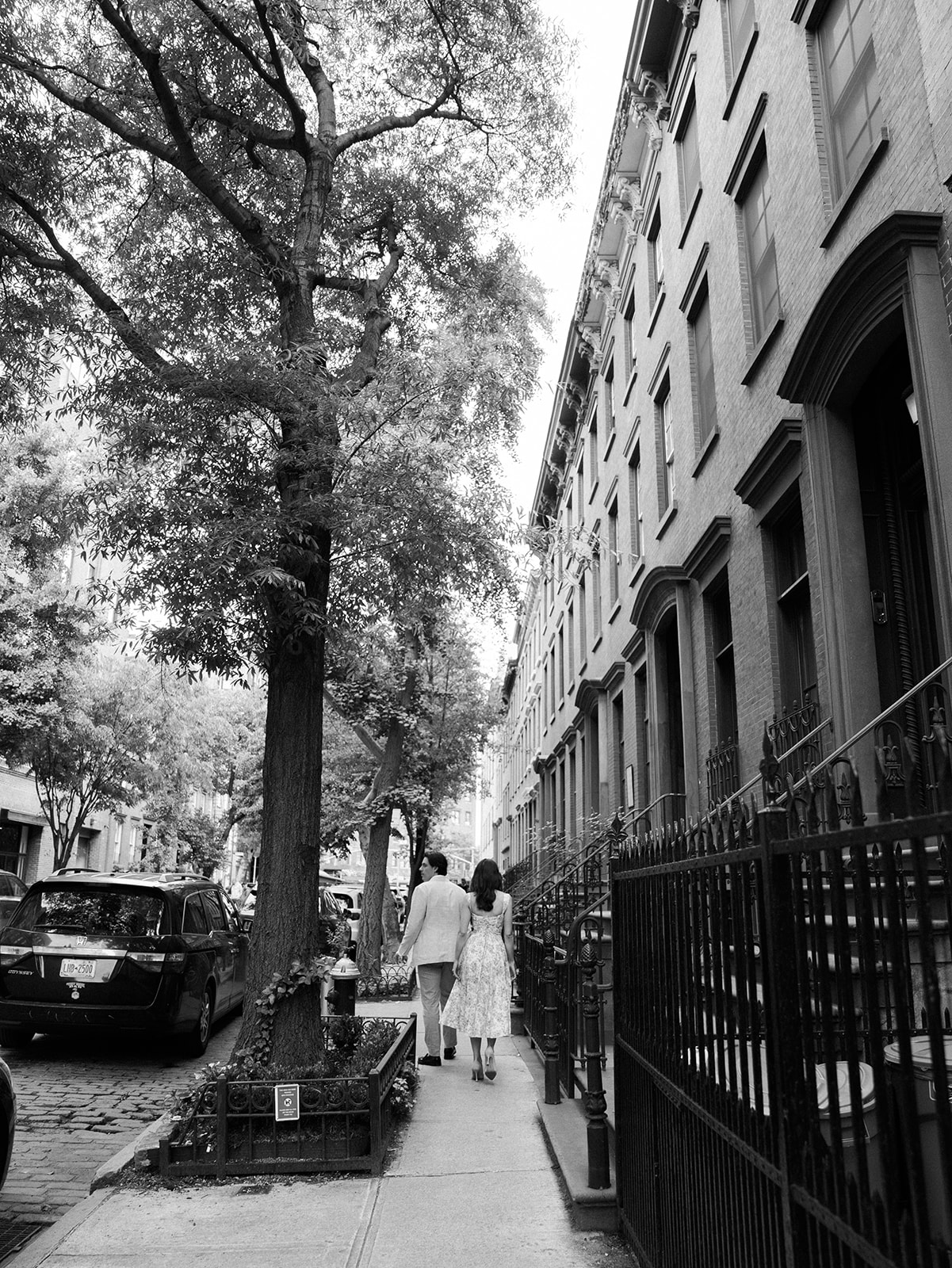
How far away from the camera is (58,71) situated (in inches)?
387

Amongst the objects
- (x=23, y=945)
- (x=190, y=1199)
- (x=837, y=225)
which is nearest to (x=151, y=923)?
(x=23, y=945)

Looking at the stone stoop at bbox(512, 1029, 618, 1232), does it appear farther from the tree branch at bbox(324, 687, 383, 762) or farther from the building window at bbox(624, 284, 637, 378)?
the building window at bbox(624, 284, 637, 378)

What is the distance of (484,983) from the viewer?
27.6 ft

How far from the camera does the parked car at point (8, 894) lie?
12.2 meters

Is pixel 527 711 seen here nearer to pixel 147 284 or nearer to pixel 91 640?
pixel 91 640

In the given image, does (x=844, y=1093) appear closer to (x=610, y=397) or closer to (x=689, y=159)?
(x=689, y=159)

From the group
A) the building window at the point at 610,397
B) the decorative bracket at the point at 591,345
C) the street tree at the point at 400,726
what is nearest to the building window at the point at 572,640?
the street tree at the point at 400,726

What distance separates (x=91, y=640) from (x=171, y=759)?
232 inches

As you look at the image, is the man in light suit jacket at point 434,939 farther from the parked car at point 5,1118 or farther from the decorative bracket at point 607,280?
the decorative bracket at point 607,280

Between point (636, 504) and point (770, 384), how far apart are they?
297 inches

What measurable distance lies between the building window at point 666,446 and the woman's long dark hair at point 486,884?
24.6 ft

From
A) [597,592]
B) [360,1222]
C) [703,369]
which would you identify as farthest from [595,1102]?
[597,592]

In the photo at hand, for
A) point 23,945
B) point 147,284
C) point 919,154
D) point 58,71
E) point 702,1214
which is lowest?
point 702,1214

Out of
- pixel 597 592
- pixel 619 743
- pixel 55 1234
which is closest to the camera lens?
pixel 55 1234
